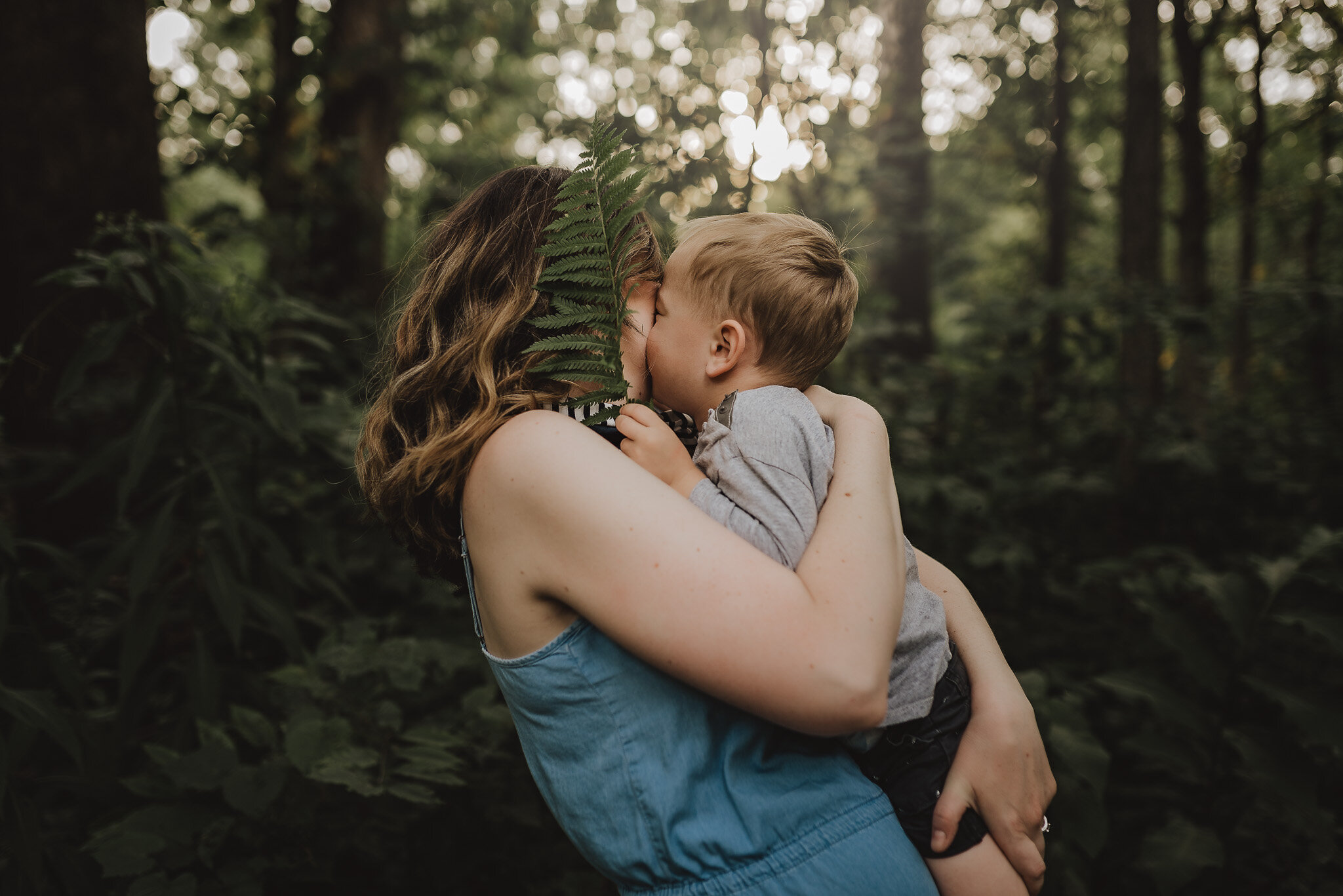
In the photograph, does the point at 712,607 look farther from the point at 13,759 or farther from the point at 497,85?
the point at 497,85

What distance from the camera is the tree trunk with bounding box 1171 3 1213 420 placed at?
646 centimetres

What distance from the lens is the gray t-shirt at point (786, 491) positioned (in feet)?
3.59

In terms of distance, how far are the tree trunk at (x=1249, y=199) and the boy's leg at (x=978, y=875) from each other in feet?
18.3

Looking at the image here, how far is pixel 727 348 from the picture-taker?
4.65 feet

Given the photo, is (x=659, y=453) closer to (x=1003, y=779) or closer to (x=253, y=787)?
(x=1003, y=779)

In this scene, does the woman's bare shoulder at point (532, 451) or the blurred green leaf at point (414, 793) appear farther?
the blurred green leaf at point (414, 793)

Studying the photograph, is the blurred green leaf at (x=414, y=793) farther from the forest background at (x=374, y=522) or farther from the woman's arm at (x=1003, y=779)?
the woman's arm at (x=1003, y=779)

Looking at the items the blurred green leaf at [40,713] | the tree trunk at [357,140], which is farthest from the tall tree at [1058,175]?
the blurred green leaf at [40,713]

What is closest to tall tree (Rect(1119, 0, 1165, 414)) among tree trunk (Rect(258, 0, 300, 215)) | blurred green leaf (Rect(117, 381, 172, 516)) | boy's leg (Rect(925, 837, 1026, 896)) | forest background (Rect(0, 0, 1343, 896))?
forest background (Rect(0, 0, 1343, 896))

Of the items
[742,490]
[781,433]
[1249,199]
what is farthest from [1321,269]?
[742,490]

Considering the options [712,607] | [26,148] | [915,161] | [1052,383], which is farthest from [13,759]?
[915,161]

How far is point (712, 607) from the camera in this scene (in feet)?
3.08

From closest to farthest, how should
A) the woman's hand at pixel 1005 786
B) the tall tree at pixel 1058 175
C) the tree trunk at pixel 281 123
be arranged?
the woman's hand at pixel 1005 786 < the tree trunk at pixel 281 123 < the tall tree at pixel 1058 175

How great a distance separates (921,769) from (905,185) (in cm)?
597
